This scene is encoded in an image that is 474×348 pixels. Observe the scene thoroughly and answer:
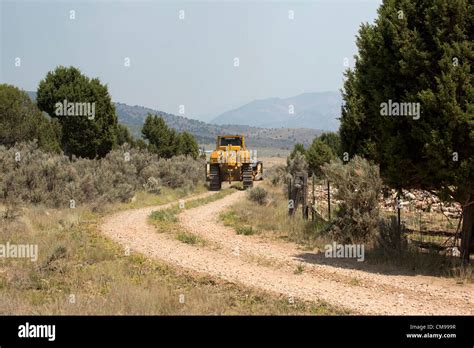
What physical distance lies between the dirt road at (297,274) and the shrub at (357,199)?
55.4 inches

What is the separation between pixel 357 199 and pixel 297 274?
3.50 m

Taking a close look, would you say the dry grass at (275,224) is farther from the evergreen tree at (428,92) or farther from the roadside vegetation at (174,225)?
the evergreen tree at (428,92)

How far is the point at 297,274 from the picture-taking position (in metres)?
9.84

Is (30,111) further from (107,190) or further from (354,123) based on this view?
(354,123)

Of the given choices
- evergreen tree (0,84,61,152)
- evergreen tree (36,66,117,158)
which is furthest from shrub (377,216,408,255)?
evergreen tree (36,66,117,158)

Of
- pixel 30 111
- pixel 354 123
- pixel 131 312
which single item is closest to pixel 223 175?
pixel 354 123

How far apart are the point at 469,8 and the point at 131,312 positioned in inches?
351

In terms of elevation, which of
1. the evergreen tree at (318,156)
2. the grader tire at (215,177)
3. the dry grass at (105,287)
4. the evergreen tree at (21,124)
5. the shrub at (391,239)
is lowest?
the dry grass at (105,287)

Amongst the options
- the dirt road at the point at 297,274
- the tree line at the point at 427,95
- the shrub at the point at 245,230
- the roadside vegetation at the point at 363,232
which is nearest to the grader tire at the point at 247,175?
the roadside vegetation at the point at 363,232

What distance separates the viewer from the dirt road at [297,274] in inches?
304

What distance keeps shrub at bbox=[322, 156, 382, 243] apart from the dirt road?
1.41m

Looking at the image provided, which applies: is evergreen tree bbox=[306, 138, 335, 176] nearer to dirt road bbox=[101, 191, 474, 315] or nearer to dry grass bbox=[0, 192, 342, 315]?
dirt road bbox=[101, 191, 474, 315]

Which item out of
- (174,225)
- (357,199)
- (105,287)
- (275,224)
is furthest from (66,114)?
(105,287)
